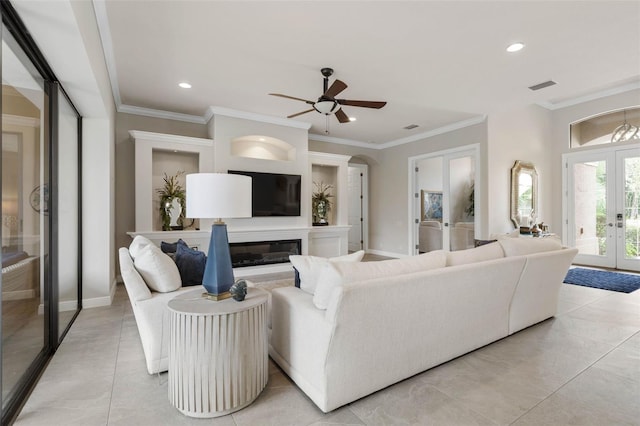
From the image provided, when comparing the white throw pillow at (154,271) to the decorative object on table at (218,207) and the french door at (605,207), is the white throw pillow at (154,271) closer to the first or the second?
the decorative object on table at (218,207)

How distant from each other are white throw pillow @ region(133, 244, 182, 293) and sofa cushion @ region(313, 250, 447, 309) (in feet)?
3.68

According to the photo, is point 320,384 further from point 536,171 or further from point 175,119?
point 536,171

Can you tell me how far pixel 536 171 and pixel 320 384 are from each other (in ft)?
21.5

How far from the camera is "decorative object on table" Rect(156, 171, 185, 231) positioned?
4.89 metres

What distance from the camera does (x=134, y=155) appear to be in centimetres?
492

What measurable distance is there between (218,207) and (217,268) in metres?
0.40

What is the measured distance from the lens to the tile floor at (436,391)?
5.44 feet

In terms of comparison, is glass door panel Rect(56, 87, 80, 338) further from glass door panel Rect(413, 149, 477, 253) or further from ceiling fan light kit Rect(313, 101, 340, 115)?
glass door panel Rect(413, 149, 477, 253)

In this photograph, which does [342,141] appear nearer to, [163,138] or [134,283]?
[163,138]

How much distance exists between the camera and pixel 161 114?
5176 millimetres

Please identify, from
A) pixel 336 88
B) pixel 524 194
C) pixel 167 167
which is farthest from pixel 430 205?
pixel 167 167

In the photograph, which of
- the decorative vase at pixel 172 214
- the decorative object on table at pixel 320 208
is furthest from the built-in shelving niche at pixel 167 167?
the decorative object on table at pixel 320 208

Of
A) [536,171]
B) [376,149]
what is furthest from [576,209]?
[376,149]

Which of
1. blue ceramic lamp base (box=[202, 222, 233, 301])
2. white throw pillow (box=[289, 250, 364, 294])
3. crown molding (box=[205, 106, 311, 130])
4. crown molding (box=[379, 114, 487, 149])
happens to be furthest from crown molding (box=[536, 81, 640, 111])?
blue ceramic lamp base (box=[202, 222, 233, 301])
